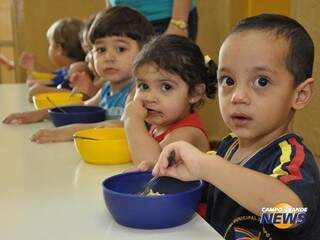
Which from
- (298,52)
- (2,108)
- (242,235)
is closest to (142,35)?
(2,108)

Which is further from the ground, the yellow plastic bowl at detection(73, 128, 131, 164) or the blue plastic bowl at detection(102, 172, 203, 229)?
the blue plastic bowl at detection(102, 172, 203, 229)

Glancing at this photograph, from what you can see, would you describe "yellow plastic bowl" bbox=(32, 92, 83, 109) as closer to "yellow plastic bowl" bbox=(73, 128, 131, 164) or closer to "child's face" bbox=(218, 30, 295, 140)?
"yellow plastic bowl" bbox=(73, 128, 131, 164)

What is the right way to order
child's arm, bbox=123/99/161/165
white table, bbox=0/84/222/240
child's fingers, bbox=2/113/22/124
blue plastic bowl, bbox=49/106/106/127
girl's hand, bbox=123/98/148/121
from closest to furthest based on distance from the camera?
white table, bbox=0/84/222/240 < child's arm, bbox=123/99/161/165 < girl's hand, bbox=123/98/148/121 < blue plastic bowl, bbox=49/106/106/127 < child's fingers, bbox=2/113/22/124

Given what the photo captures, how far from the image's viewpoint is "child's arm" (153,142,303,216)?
77cm

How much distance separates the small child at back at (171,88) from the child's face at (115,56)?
0.32m

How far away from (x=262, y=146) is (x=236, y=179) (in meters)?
0.22

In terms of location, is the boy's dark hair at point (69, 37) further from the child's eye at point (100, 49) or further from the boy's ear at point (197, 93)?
the boy's ear at point (197, 93)

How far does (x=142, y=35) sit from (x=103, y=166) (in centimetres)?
67

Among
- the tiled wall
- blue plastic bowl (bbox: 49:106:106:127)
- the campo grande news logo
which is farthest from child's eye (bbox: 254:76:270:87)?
the tiled wall

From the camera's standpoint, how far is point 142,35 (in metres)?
1.64

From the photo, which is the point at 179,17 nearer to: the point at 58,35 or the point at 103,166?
the point at 103,166

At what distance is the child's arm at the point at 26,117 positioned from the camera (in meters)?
1.61

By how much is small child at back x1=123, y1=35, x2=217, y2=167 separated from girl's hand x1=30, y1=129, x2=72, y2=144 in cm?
20

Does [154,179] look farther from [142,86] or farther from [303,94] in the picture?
[142,86]
